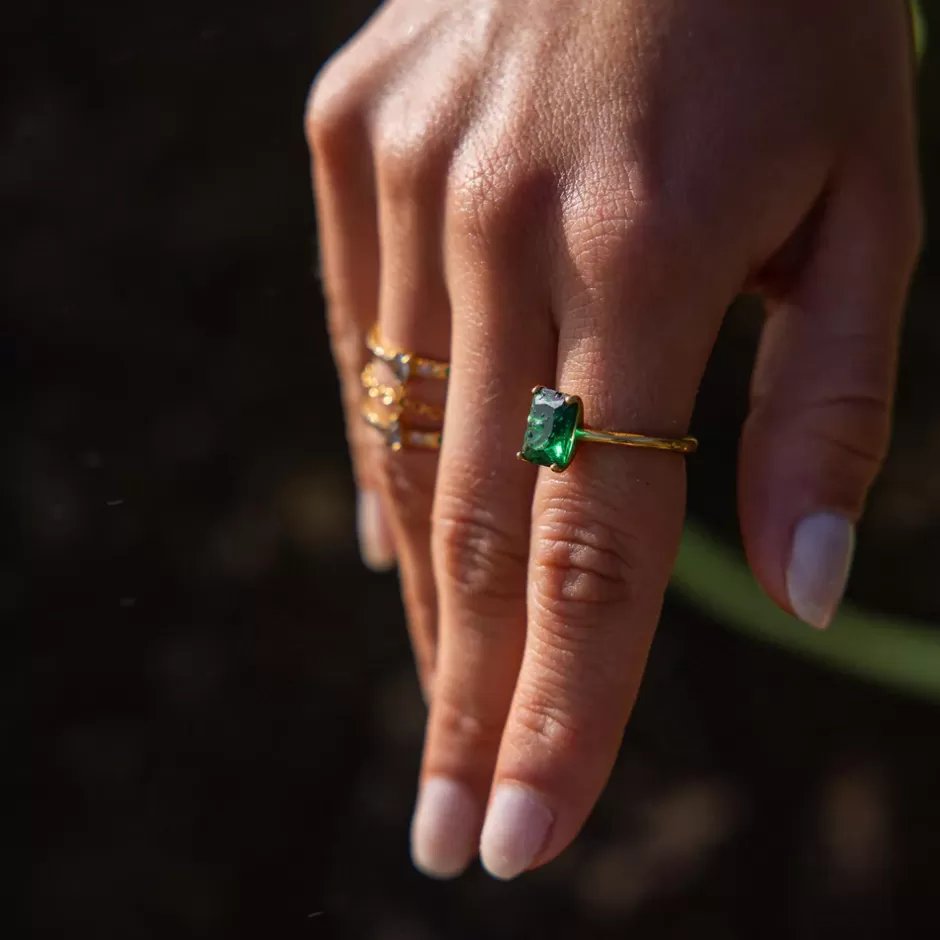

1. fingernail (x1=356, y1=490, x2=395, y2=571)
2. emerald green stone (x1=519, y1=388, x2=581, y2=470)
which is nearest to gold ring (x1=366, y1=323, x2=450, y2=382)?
emerald green stone (x1=519, y1=388, x2=581, y2=470)

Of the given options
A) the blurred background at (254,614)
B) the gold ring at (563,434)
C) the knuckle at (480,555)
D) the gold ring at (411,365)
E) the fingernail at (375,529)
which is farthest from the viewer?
the blurred background at (254,614)

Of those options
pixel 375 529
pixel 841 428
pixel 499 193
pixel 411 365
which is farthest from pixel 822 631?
pixel 499 193

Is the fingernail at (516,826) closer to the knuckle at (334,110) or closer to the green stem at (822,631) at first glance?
the knuckle at (334,110)

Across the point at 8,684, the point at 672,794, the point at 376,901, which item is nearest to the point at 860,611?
the point at 672,794

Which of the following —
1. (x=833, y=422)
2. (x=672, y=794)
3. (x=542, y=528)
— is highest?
(x=833, y=422)

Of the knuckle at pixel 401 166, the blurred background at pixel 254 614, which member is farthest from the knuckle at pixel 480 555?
the blurred background at pixel 254 614

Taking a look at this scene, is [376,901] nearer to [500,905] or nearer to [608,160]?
[500,905]
